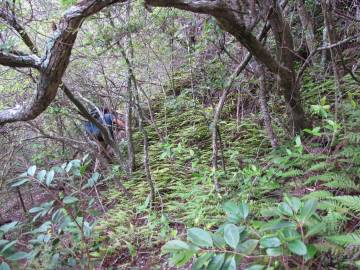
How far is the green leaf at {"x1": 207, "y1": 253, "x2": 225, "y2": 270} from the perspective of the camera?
149 centimetres

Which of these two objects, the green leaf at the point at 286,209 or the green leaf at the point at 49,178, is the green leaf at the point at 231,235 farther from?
the green leaf at the point at 49,178

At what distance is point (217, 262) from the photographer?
150 cm

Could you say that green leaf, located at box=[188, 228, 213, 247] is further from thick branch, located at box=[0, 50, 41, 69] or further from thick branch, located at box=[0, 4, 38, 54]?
thick branch, located at box=[0, 4, 38, 54]

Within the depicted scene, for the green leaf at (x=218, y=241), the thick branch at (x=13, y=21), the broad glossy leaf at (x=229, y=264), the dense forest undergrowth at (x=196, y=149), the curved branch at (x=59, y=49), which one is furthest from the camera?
the thick branch at (x=13, y=21)

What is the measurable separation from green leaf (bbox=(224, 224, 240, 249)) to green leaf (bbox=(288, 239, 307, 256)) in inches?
9.4

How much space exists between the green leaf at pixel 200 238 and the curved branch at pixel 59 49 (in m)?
2.04

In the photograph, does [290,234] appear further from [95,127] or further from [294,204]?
[95,127]

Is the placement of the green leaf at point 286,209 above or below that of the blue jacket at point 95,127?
below

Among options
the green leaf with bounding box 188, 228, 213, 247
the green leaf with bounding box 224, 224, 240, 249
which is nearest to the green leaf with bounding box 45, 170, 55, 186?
the green leaf with bounding box 188, 228, 213, 247

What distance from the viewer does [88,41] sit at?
5320 millimetres

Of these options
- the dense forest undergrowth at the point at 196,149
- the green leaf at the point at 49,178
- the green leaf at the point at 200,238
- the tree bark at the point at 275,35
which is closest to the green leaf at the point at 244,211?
the dense forest undergrowth at the point at 196,149

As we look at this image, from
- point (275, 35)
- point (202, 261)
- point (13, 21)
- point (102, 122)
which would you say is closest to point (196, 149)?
point (102, 122)

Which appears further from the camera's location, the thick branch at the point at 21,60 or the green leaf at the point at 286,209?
the thick branch at the point at 21,60

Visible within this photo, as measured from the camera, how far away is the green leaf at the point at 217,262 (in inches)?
58.7
